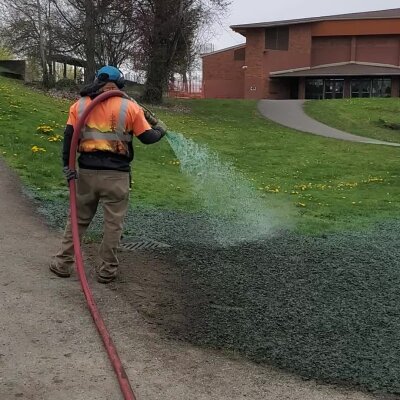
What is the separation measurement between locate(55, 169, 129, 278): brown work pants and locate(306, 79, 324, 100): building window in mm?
52349

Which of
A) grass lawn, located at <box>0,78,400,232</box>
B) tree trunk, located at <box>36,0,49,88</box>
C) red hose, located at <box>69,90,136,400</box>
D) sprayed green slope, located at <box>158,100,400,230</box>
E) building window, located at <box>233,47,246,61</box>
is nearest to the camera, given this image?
red hose, located at <box>69,90,136,400</box>

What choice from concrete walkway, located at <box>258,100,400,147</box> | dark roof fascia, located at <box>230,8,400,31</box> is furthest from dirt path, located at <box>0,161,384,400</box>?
dark roof fascia, located at <box>230,8,400,31</box>

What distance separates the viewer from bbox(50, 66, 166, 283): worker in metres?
5.32

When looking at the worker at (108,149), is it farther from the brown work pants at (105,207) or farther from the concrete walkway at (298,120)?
the concrete walkway at (298,120)

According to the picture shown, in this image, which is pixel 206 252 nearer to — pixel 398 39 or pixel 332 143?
pixel 332 143

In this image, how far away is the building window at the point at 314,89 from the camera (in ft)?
183

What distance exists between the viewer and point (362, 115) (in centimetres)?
3316

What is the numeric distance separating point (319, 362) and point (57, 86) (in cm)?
2998

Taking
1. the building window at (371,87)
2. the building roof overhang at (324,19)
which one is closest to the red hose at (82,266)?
the building roof overhang at (324,19)

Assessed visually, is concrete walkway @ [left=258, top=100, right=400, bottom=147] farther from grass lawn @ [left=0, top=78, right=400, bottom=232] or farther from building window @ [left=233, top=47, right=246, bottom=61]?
building window @ [left=233, top=47, right=246, bottom=61]

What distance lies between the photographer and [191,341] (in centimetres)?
439

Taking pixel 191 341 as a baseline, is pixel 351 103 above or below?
above

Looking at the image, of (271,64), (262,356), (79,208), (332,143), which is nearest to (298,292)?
(262,356)

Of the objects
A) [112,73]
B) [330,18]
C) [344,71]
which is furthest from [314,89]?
[112,73]
